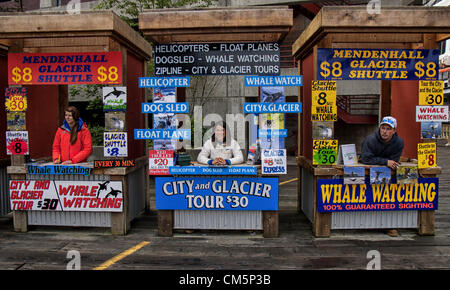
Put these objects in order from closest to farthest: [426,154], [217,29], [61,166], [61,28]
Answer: [217,29], [61,28], [426,154], [61,166]

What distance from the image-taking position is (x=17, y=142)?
5969 millimetres

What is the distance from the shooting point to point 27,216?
6.02 metres

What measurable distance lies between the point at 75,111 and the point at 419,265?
241 inches

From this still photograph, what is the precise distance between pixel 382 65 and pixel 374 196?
224 cm

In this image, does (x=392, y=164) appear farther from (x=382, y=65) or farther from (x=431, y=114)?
(x=382, y=65)

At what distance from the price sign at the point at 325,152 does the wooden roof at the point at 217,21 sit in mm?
1947

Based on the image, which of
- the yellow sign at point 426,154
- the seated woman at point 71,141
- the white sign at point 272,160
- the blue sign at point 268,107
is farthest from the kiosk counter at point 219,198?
the yellow sign at point 426,154

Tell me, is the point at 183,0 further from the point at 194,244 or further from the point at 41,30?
the point at 194,244

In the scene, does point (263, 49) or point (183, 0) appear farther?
point (183, 0)

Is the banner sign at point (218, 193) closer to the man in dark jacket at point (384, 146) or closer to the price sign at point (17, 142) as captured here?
the man in dark jacket at point (384, 146)

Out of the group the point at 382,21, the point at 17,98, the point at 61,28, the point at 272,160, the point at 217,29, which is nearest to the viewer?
the point at 382,21

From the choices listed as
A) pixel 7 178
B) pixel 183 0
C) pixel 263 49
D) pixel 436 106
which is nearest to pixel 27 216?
pixel 7 178

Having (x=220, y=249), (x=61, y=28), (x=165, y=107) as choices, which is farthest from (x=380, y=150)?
(x=61, y=28)

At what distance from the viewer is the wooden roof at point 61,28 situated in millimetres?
5387
